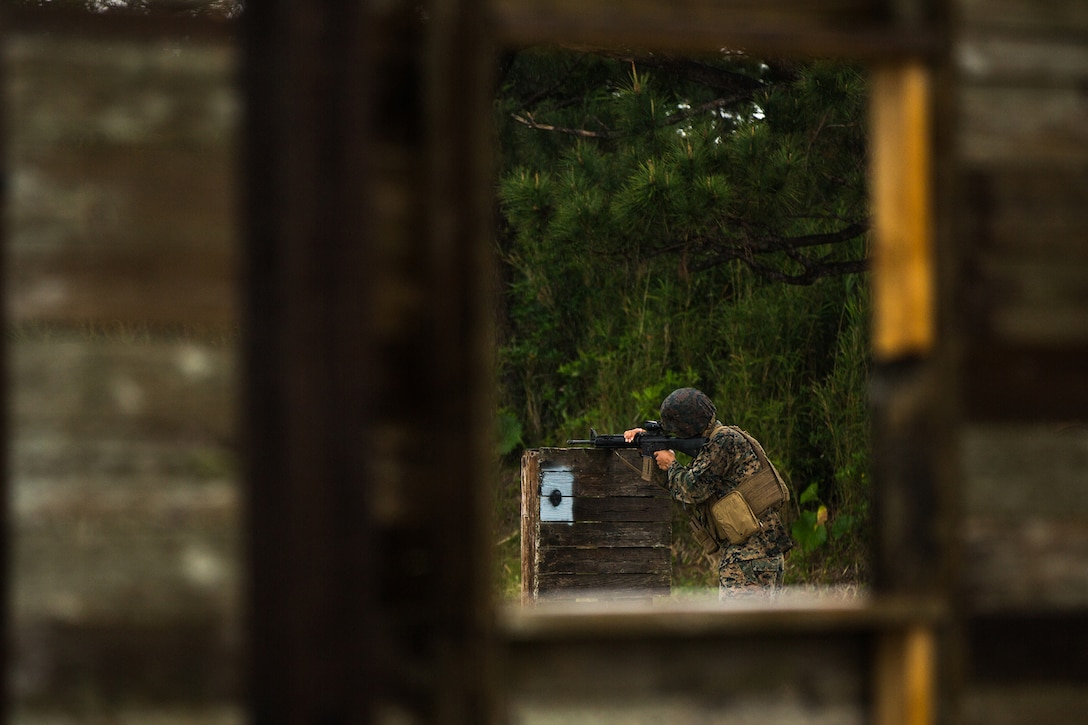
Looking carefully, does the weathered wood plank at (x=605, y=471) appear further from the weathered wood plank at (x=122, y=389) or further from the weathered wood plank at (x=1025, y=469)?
the weathered wood plank at (x=122, y=389)

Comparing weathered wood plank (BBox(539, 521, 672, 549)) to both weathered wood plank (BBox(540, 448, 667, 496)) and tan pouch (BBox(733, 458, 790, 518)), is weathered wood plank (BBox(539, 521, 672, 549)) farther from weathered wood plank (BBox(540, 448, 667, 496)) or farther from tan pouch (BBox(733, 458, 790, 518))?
tan pouch (BBox(733, 458, 790, 518))

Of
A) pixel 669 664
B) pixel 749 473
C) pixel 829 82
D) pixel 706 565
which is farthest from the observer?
pixel 706 565

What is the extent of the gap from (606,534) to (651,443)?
0.90m

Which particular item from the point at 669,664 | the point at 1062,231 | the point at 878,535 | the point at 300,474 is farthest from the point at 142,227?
the point at 1062,231

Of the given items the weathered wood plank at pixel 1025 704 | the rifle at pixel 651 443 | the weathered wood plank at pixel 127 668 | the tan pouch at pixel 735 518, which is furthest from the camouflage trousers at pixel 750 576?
the weathered wood plank at pixel 127 668

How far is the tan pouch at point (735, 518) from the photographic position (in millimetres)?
7551

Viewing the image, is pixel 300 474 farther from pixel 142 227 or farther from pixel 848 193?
pixel 848 193

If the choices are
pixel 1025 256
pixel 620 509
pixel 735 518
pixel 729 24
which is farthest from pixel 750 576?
pixel 729 24

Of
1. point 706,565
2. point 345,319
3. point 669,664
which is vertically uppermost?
point 345,319

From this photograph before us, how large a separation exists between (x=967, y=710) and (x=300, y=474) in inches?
61.4

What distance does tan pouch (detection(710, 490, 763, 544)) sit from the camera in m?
7.55

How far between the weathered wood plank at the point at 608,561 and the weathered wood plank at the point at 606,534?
46 millimetres

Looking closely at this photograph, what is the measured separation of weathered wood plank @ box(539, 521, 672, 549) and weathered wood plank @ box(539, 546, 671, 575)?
5cm

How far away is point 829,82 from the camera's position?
9.38 m
